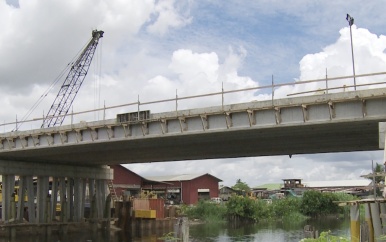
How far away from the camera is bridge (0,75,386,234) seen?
27422 millimetres

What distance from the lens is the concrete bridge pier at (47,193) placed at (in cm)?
4394

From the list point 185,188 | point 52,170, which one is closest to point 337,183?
point 185,188

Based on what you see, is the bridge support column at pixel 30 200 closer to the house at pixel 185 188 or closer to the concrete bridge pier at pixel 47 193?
the concrete bridge pier at pixel 47 193

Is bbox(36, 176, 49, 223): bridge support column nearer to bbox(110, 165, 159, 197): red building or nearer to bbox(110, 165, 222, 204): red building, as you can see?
bbox(110, 165, 159, 197): red building

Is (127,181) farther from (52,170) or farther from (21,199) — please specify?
(21,199)

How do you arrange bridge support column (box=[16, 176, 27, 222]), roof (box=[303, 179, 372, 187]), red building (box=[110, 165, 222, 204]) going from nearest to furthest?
bridge support column (box=[16, 176, 27, 222]), red building (box=[110, 165, 222, 204]), roof (box=[303, 179, 372, 187])

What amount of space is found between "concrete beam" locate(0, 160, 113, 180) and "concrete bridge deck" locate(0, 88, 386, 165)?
674 mm

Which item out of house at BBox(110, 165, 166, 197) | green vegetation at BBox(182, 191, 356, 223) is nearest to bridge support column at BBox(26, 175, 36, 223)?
green vegetation at BBox(182, 191, 356, 223)

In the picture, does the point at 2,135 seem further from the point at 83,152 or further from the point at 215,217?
the point at 215,217

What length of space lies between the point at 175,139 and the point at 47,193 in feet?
59.9

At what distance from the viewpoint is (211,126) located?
31.1 meters

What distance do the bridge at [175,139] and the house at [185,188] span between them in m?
34.3

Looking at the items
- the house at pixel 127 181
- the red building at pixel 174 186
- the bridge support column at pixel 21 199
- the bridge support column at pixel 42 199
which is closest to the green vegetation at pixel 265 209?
the house at pixel 127 181

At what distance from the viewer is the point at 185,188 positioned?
283 ft
